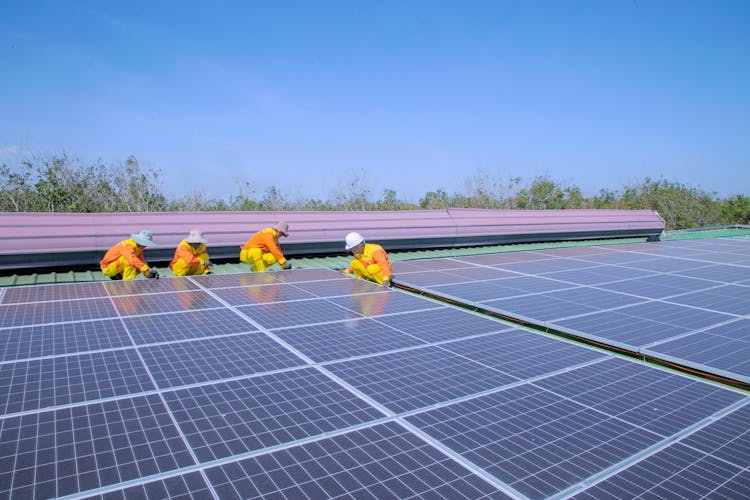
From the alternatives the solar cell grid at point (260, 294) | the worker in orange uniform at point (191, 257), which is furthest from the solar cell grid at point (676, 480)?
the worker in orange uniform at point (191, 257)

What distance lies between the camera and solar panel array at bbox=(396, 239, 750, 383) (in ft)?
16.5

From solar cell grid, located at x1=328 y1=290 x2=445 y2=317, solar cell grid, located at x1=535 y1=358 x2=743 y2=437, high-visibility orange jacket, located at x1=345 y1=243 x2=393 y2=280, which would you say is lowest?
solar cell grid, located at x1=328 y1=290 x2=445 y2=317

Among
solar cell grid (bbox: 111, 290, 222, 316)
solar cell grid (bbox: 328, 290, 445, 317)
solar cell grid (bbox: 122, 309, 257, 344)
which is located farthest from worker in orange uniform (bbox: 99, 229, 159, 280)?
solar cell grid (bbox: 328, 290, 445, 317)

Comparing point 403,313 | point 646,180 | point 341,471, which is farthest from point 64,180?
point 646,180

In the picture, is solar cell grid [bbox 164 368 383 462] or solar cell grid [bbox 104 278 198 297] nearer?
solar cell grid [bbox 164 368 383 462]

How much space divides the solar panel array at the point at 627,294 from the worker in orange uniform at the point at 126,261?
4.46 metres

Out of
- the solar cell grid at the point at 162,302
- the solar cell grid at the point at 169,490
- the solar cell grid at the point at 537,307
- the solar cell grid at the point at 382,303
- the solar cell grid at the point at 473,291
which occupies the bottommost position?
the solar cell grid at the point at 162,302

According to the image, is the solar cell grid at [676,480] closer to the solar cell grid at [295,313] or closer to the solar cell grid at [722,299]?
the solar cell grid at [295,313]

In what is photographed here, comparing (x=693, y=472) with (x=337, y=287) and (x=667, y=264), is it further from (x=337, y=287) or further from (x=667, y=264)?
(x=667, y=264)

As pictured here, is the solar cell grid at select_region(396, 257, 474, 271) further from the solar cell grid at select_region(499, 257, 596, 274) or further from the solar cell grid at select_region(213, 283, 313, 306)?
the solar cell grid at select_region(213, 283, 313, 306)

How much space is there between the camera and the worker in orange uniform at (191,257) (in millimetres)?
9250

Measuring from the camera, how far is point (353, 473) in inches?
Answer: 102

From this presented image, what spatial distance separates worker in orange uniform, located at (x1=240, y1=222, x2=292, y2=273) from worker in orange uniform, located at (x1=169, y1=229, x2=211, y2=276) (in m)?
0.86

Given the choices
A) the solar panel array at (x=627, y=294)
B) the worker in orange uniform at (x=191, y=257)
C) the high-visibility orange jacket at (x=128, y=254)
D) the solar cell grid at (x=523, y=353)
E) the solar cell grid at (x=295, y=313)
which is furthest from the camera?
the worker in orange uniform at (x=191, y=257)
